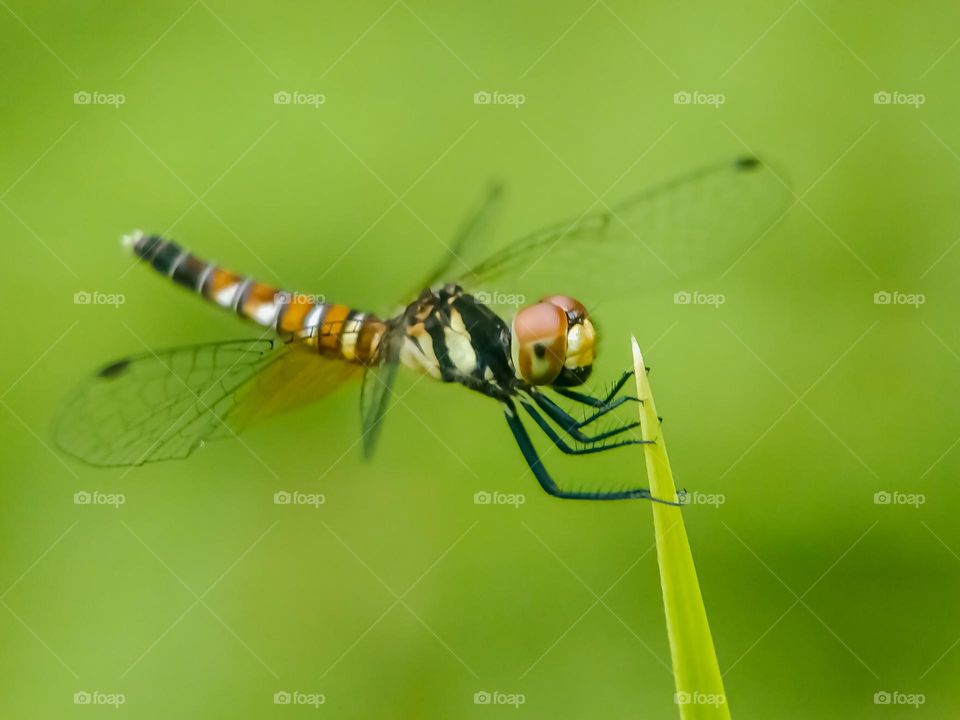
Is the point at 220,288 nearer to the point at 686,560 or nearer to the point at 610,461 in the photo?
the point at 610,461

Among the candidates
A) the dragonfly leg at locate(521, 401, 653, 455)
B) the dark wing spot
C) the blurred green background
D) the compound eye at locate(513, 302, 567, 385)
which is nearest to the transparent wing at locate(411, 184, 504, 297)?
the compound eye at locate(513, 302, 567, 385)

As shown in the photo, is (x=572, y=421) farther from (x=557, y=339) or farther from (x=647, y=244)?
(x=647, y=244)

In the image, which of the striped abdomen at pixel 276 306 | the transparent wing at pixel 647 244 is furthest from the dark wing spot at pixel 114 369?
the transparent wing at pixel 647 244

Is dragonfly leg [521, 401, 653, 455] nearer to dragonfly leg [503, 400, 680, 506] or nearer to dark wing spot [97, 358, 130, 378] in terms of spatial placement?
dragonfly leg [503, 400, 680, 506]

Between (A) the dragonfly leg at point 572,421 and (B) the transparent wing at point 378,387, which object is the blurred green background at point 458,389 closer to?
(B) the transparent wing at point 378,387

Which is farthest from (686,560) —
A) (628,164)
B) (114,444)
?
(628,164)

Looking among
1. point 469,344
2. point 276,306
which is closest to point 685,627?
point 469,344
